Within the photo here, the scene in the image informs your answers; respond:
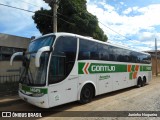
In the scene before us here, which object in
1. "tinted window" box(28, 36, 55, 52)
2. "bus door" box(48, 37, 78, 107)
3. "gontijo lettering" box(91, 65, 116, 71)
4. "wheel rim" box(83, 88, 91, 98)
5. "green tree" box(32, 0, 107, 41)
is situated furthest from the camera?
"green tree" box(32, 0, 107, 41)

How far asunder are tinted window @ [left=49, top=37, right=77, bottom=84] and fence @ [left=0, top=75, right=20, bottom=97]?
188 inches

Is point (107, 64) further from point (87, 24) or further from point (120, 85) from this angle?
point (87, 24)

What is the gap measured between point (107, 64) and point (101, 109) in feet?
11.1

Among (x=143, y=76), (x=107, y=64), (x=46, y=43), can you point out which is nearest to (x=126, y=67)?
(x=107, y=64)

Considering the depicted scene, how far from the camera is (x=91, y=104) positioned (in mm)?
9289

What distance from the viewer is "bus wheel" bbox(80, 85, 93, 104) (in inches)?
361

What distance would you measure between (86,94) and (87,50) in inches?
82.3

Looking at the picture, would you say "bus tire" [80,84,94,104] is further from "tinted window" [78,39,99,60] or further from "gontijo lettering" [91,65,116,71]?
"tinted window" [78,39,99,60]

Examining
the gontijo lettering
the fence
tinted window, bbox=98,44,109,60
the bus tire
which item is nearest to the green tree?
the fence

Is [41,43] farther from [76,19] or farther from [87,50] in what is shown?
[76,19]

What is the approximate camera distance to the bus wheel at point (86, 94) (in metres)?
9.17

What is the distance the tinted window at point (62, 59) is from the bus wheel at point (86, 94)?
1485 mm

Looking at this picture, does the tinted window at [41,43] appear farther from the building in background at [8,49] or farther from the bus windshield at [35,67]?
the building in background at [8,49]

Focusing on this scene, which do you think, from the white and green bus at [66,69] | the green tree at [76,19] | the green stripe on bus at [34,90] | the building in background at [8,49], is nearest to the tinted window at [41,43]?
→ the white and green bus at [66,69]
